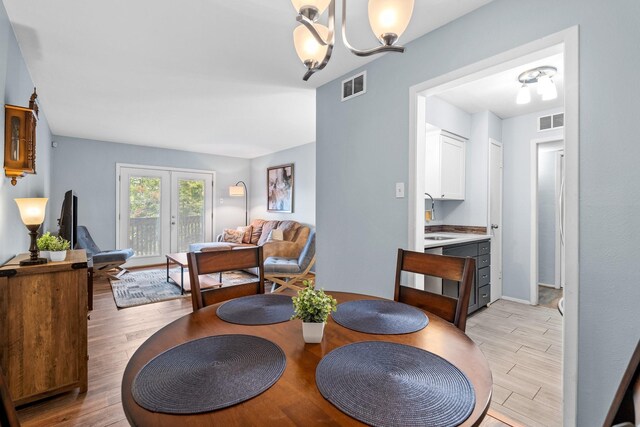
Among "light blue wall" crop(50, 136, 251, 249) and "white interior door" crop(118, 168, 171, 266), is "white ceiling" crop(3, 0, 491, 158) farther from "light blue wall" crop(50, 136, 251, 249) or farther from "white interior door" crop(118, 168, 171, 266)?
"white interior door" crop(118, 168, 171, 266)

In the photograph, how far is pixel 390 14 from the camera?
1.11 meters

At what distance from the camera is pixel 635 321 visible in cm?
134

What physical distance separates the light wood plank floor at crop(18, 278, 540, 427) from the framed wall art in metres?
2.95

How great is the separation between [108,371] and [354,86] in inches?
118

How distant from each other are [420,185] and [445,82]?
0.71m

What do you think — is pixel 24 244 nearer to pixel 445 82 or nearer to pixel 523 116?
pixel 445 82


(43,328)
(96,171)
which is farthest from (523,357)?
(96,171)

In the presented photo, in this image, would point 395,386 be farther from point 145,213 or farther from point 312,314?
point 145,213

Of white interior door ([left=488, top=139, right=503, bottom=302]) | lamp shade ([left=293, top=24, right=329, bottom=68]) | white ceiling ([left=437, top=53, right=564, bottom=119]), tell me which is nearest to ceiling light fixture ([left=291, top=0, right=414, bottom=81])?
lamp shade ([left=293, top=24, right=329, bottom=68])

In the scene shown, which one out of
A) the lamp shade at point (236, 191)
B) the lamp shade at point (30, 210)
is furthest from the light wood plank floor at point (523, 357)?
the lamp shade at point (236, 191)

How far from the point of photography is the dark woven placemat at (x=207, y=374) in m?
0.69

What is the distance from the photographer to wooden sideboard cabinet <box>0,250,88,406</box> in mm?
1739

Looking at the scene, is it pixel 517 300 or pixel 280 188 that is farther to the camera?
pixel 280 188

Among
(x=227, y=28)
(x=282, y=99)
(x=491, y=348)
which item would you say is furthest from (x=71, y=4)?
(x=491, y=348)
